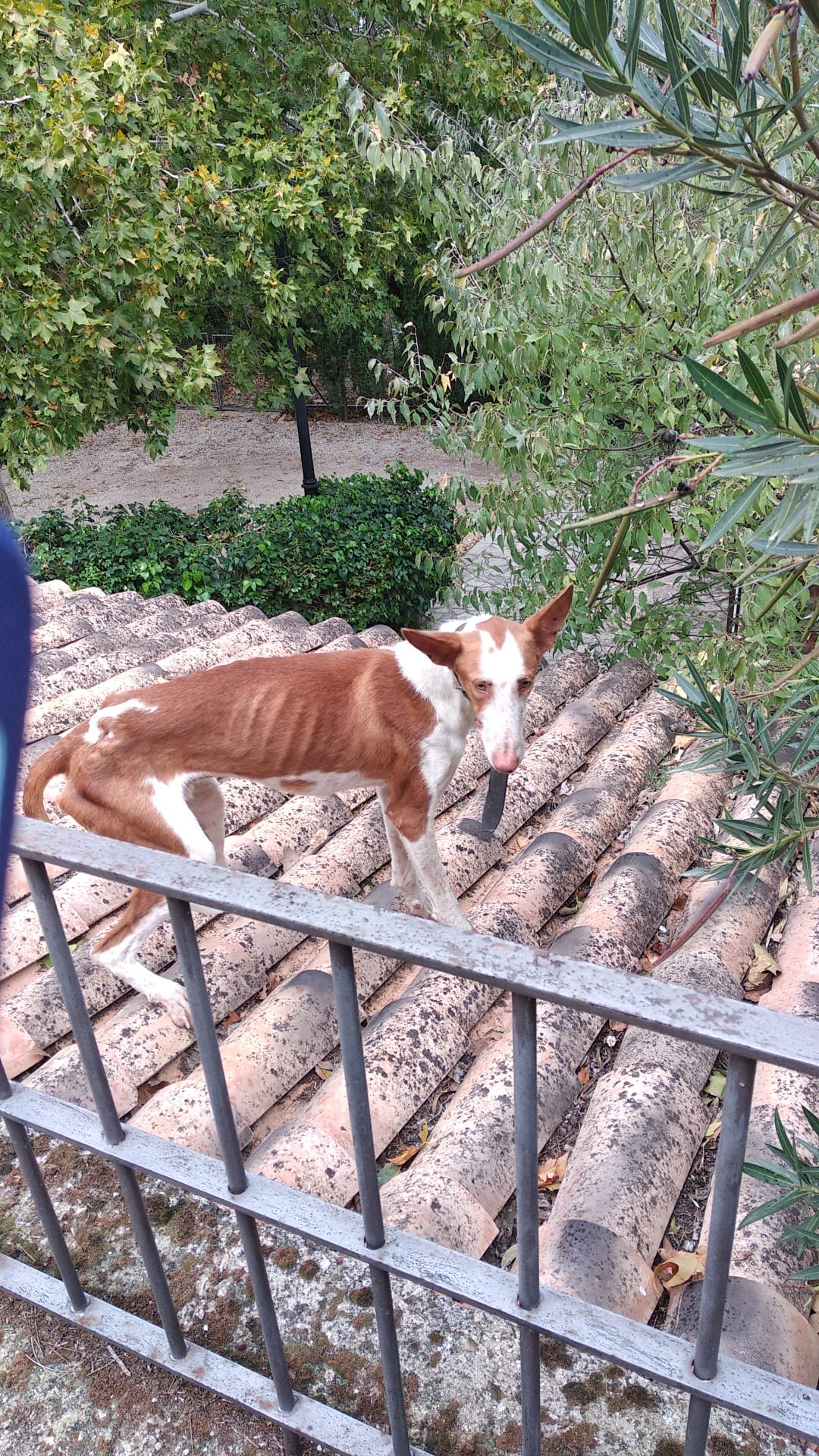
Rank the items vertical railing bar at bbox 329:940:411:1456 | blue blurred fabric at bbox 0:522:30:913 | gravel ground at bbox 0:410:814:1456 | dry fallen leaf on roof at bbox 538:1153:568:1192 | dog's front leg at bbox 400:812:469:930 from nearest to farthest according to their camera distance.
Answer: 1. blue blurred fabric at bbox 0:522:30:913
2. vertical railing bar at bbox 329:940:411:1456
3. gravel ground at bbox 0:410:814:1456
4. dry fallen leaf on roof at bbox 538:1153:568:1192
5. dog's front leg at bbox 400:812:469:930

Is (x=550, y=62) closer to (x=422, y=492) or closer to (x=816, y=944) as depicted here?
(x=816, y=944)

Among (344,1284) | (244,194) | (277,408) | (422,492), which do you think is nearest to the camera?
(344,1284)

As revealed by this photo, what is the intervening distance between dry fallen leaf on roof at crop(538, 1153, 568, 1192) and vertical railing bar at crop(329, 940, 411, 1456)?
69 centimetres

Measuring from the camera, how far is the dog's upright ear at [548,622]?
10.4ft

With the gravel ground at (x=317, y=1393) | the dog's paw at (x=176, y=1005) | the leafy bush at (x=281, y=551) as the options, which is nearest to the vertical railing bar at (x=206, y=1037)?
the gravel ground at (x=317, y=1393)

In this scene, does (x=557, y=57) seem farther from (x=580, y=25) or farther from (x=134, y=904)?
(x=134, y=904)

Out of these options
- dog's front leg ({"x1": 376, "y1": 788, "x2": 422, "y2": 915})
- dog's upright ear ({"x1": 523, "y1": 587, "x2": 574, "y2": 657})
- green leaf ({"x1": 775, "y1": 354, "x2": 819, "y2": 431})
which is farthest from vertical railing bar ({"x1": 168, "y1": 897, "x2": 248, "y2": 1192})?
dog's front leg ({"x1": 376, "y1": 788, "x2": 422, "y2": 915})

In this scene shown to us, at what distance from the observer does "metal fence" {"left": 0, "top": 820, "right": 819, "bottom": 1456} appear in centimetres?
115

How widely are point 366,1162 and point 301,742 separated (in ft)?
6.84


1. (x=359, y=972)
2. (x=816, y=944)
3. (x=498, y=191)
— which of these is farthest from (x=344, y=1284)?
(x=498, y=191)

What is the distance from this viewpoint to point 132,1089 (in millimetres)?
2746

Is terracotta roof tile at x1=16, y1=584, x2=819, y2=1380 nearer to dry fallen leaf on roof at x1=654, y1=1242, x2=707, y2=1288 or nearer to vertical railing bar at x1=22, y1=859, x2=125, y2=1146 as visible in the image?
dry fallen leaf on roof at x1=654, y1=1242, x2=707, y2=1288

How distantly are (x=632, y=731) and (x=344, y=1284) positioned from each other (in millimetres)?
2994

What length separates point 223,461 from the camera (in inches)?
720
